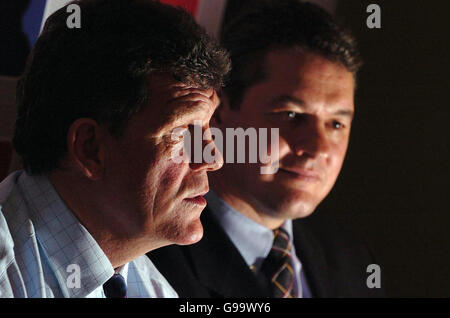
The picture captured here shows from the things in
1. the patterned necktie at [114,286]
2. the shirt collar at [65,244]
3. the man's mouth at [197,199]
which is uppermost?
the man's mouth at [197,199]

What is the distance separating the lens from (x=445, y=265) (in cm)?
130

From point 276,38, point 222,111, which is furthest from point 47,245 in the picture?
point 276,38

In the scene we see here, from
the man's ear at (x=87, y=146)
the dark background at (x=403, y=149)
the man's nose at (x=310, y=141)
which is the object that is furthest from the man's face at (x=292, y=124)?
the man's ear at (x=87, y=146)

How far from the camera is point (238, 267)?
106cm

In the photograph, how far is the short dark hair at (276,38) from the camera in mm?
1144

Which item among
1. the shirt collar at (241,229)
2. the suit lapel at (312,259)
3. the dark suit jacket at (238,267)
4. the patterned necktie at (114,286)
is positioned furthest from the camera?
the suit lapel at (312,259)

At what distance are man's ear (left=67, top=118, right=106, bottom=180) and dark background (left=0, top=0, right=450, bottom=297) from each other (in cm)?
77

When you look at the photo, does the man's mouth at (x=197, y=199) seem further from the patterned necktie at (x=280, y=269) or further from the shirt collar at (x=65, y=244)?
the patterned necktie at (x=280, y=269)

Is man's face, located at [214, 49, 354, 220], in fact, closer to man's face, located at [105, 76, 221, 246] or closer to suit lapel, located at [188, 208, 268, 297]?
suit lapel, located at [188, 208, 268, 297]

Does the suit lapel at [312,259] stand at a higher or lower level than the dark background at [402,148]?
lower

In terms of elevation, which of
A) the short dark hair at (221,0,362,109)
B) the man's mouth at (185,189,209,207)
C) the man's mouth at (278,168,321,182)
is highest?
the short dark hair at (221,0,362,109)

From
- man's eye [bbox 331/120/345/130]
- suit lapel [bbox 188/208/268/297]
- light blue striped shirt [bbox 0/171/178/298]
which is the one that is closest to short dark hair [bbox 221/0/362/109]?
man's eye [bbox 331/120/345/130]

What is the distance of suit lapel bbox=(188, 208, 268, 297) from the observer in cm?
104
